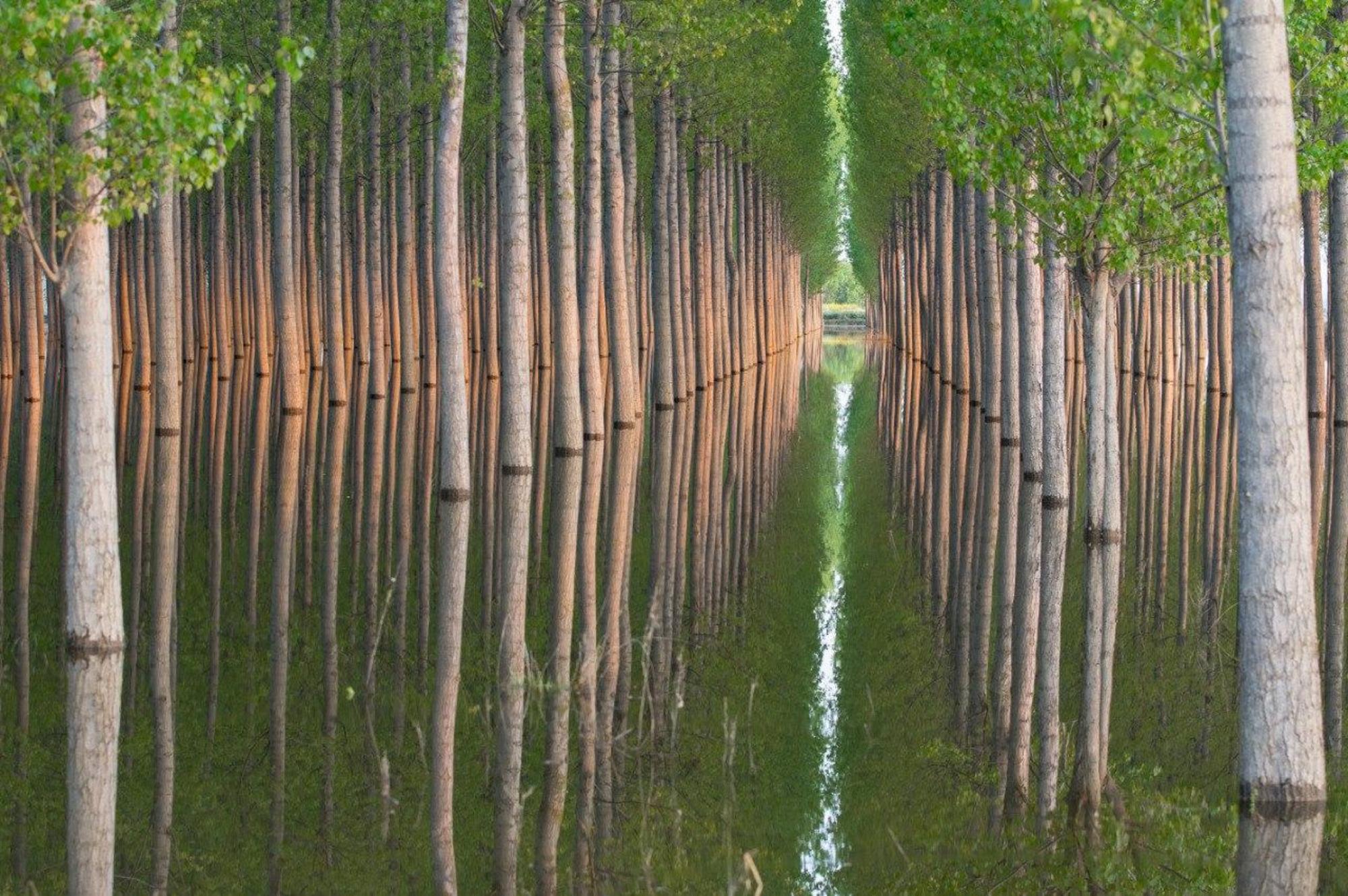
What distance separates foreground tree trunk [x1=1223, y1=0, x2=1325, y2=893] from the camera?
7.17m

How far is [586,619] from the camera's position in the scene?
448 inches

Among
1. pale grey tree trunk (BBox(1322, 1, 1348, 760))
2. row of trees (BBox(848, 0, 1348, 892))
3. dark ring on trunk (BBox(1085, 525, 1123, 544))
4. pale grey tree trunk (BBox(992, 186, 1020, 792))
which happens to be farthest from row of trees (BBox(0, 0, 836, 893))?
pale grey tree trunk (BBox(1322, 1, 1348, 760))

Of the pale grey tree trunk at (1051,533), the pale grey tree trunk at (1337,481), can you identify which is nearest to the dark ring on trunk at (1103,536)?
the pale grey tree trunk at (1051,533)

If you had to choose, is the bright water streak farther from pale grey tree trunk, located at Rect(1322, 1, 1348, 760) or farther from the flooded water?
pale grey tree trunk, located at Rect(1322, 1, 1348, 760)

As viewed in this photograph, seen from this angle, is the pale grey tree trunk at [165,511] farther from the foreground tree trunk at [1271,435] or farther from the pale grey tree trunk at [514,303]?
the foreground tree trunk at [1271,435]

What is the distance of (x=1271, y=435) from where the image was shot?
23.6ft

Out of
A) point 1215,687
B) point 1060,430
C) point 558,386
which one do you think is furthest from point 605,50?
point 1215,687

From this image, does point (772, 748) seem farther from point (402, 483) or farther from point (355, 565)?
point (402, 483)

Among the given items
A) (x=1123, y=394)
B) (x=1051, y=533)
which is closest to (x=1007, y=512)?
(x=1051, y=533)

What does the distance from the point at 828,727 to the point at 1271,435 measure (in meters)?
2.96

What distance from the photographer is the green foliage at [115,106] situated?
9.14 m

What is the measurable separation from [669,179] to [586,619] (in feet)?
69.8

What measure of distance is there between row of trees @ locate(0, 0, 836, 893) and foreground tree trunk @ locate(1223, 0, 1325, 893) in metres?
2.82

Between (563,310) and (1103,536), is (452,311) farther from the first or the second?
(1103,536)
